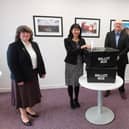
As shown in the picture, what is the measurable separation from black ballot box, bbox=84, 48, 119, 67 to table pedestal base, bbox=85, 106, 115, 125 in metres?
0.81

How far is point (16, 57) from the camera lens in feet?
6.56

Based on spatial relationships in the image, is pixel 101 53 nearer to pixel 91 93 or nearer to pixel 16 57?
pixel 16 57

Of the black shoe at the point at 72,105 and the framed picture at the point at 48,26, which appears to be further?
the framed picture at the point at 48,26

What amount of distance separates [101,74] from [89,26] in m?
1.57

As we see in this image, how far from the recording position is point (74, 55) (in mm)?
2346

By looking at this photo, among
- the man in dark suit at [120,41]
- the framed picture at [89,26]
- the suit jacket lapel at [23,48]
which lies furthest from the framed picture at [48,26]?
the suit jacket lapel at [23,48]

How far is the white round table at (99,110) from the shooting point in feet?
6.69

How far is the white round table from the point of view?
2.04 metres

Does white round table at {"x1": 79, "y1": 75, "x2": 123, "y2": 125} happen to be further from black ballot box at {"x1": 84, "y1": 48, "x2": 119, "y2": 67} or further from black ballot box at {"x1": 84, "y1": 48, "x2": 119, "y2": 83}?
black ballot box at {"x1": 84, "y1": 48, "x2": 119, "y2": 67}

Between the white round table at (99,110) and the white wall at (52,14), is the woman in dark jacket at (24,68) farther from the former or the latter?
the white wall at (52,14)

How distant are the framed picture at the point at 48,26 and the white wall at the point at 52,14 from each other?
8 centimetres

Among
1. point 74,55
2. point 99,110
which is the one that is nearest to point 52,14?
point 74,55

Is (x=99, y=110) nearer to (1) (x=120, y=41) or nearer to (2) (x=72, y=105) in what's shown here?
(2) (x=72, y=105)

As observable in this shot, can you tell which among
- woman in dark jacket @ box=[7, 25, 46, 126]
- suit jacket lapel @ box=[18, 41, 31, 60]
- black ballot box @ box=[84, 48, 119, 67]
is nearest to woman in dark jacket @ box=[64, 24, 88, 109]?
black ballot box @ box=[84, 48, 119, 67]
